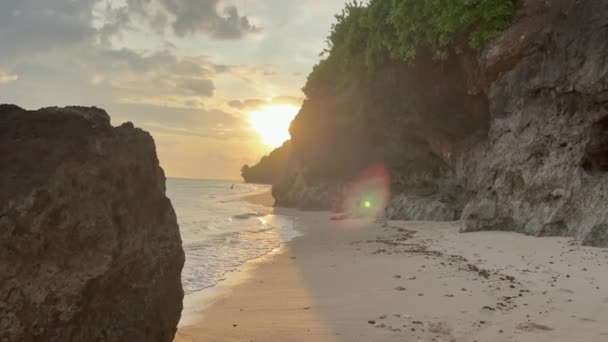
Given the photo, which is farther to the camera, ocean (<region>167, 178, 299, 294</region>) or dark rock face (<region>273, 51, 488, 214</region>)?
dark rock face (<region>273, 51, 488, 214</region>)

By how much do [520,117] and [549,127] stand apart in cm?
136

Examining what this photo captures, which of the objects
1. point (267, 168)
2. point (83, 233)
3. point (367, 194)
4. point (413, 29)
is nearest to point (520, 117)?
point (413, 29)

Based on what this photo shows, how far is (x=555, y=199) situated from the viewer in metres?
14.5

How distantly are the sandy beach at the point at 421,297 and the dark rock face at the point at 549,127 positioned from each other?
4.77ft

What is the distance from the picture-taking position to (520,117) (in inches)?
642

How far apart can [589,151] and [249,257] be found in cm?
1184

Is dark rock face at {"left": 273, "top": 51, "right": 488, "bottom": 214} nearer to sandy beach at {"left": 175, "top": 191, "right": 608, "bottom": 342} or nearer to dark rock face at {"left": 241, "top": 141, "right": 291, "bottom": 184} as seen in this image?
sandy beach at {"left": 175, "top": 191, "right": 608, "bottom": 342}

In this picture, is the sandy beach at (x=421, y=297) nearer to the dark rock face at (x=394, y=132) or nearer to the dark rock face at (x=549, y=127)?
the dark rock face at (x=549, y=127)

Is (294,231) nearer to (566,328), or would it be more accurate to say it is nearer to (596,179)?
(596,179)

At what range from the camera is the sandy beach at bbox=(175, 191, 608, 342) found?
6297 mm

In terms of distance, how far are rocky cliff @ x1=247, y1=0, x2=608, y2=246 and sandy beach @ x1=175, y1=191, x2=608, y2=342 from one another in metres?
1.71

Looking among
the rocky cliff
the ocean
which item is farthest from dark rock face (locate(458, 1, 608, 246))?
the ocean

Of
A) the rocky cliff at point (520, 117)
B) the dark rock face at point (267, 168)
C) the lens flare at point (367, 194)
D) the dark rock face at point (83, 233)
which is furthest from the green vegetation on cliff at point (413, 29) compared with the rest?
the dark rock face at point (267, 168)

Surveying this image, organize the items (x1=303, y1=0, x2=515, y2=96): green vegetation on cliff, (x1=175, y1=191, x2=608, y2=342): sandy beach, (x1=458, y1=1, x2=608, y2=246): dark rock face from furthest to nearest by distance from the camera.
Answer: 1. (x1=303, y1=0, x2=515, y2=96): green vegetation on cliff
2. (x1=458, y1=1, x2=608, y2=246): dark rock face
3. (x1=175, y1=191, x2=608, y2=342): sandy beach
